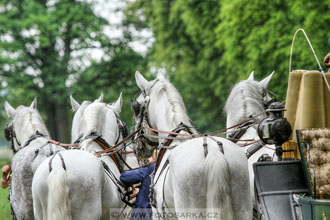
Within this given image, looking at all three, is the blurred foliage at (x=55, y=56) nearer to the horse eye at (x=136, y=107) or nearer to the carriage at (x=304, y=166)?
the horse eye at (x=136, y=107)

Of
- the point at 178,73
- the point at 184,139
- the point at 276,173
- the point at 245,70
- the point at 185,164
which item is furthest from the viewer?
the point at 178,73

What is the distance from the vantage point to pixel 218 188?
13.7 ft

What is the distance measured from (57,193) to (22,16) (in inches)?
651

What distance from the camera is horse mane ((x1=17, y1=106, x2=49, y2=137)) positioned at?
7328 millimetres

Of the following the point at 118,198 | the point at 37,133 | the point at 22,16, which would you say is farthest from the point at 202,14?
the point at 118,198

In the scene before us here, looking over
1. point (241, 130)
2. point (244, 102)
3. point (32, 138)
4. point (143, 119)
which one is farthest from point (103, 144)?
point (244, 102)

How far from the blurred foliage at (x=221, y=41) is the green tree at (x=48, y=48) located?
3.14 metres

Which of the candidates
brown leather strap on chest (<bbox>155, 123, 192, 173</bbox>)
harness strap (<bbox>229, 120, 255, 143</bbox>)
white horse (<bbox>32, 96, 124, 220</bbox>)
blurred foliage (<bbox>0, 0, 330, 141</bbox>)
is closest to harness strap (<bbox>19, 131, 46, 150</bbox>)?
white horse (<bbox>32, 96, 124, 220</bbox>)

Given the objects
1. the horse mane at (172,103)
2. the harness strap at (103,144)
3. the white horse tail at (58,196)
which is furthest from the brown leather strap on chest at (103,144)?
the white horse tail at (58,196)

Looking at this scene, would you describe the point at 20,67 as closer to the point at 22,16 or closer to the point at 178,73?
the point at 22,16

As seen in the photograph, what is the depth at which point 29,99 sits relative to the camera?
2055 cm

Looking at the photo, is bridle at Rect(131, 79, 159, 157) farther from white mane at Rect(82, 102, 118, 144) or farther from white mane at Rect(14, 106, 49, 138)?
white mane at Rect(14, 106, 49, 138)

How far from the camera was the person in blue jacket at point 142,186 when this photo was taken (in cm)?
595

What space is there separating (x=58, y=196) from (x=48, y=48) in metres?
16.7
